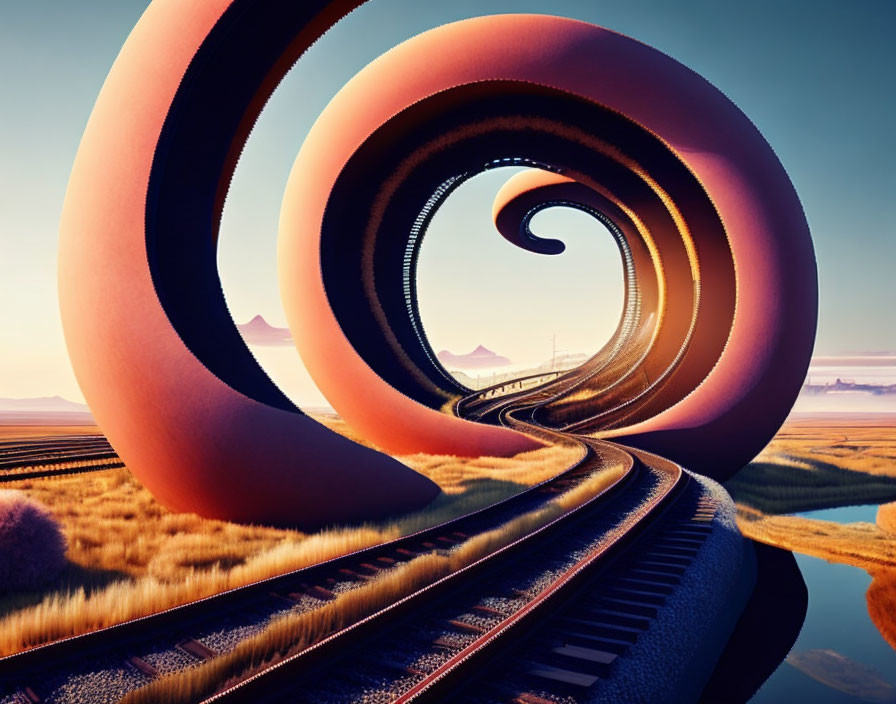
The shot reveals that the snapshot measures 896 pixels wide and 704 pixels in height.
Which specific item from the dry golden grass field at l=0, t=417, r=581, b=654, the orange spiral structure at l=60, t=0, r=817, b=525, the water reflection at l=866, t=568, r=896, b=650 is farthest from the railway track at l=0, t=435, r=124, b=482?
the water reflection at l=866, t=568, r=896, b=650

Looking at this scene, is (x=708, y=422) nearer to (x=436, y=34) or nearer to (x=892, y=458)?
(x=892, y=458)

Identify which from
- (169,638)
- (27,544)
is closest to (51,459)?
(27,544)

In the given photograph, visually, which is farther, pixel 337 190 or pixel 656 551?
pixel 337 190

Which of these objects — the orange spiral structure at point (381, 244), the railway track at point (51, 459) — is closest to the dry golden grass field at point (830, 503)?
the orange spiral structure at point (381, 244)

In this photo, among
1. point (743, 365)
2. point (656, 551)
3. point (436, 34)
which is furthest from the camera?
point (436, 34)

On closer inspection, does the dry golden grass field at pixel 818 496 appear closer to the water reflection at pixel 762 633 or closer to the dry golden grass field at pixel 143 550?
the water reflection at pixel 762 633

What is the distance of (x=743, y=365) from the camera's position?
13266 millimetres

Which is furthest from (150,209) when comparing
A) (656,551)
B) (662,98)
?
(662,98)

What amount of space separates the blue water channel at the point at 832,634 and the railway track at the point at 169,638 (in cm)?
334

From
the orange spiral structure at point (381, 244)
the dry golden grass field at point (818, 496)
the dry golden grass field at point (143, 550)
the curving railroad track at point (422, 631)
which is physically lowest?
the dry golden grass field at point (818, 496)

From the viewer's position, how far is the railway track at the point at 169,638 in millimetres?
3365

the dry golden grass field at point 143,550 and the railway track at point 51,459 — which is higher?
the dry golden grass field at point 143,550

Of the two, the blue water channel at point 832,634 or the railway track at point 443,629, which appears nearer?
the railway track at point 443,629

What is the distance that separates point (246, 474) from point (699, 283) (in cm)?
1323
